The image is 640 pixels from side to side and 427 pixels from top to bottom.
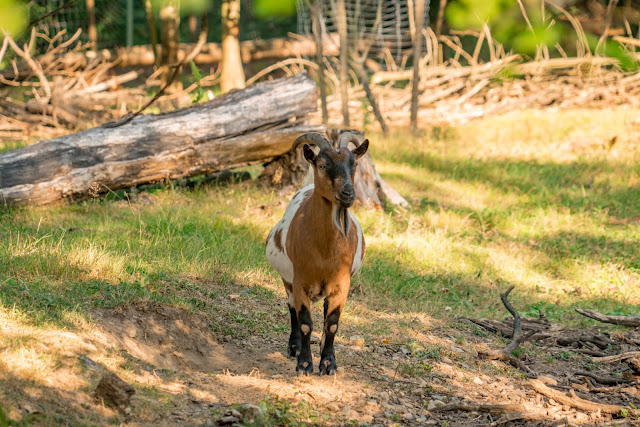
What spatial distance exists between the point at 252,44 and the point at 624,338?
16700 mm

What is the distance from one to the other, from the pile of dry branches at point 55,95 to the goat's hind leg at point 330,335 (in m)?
8.55

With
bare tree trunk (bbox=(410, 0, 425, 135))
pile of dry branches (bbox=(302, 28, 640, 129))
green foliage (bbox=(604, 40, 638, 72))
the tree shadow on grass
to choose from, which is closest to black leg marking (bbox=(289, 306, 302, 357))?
green foliage (bbox=(604, 40, 638, 72))

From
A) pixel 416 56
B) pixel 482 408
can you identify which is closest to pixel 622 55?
pixel 482 408

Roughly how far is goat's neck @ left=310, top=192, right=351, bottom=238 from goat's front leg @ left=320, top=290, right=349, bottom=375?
49cm

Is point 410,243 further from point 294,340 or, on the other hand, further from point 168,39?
point 168,39

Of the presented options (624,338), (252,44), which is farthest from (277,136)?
(252,44)

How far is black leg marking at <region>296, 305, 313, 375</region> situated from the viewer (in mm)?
5047

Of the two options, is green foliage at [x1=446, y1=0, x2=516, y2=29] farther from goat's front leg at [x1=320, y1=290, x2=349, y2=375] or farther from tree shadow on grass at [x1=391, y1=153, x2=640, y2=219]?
tree shadow on grass at [x1=391, y1=153, x2=640, y2=219]

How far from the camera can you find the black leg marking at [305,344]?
16.6 ft

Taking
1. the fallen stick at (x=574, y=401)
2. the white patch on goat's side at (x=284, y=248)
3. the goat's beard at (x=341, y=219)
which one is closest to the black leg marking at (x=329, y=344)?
the white patch on goat's side at (x=284, y=248)

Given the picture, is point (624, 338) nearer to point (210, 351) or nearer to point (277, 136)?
point (210, 351)

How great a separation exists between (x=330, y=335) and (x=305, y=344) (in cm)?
20

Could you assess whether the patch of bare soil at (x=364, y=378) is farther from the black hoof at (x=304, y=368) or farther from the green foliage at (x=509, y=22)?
the green foliage at (x=509, y=22)

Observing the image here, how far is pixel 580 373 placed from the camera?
569 centimetres
